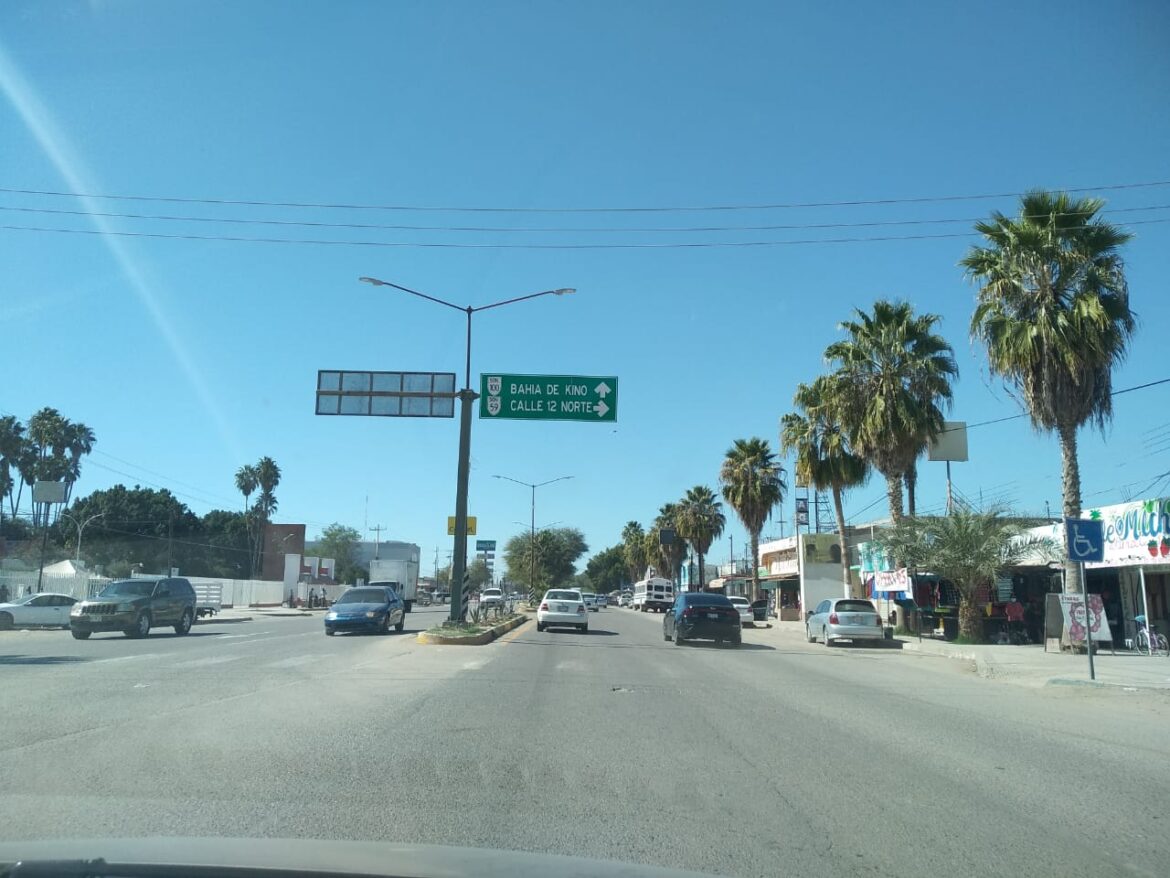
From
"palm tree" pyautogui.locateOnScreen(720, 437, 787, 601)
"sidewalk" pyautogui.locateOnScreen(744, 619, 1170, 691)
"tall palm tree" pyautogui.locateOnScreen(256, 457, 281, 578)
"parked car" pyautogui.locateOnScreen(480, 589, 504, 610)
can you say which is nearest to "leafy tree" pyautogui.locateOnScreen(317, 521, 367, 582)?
"tall palm tree" pyautogui.locateOnScreen(256, 457, 281, 578)

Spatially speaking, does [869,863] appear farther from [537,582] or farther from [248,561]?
[248,561]

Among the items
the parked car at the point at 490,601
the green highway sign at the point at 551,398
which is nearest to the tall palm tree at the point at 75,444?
the parked car at the point at 490,601

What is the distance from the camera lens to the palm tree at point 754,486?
5272 centimetres

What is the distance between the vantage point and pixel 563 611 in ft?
109

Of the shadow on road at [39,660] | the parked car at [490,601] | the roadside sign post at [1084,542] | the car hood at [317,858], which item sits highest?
the roadside sign post at [1084,542]

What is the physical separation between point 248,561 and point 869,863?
113 metres

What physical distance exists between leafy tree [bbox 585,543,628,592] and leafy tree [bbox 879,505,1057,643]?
130 metres

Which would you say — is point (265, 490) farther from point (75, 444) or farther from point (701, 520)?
point (701, 520)

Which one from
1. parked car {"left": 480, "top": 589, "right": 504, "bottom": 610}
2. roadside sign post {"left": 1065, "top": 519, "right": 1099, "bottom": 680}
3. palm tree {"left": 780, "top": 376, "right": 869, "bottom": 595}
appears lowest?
parked car {"left": 480, "top": 589, "right": 504, "bottom": 610}

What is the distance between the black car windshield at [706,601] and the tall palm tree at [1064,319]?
380 inches

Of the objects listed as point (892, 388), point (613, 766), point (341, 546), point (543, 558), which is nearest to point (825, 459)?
point (892, 388)

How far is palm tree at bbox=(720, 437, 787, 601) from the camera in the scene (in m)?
52.7

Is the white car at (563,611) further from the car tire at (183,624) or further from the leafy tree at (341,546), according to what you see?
the leafy tree at (341,546)

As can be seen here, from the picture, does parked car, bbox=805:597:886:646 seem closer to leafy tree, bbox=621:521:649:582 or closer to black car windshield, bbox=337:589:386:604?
black car windshield, bbox=337:589:386:604
